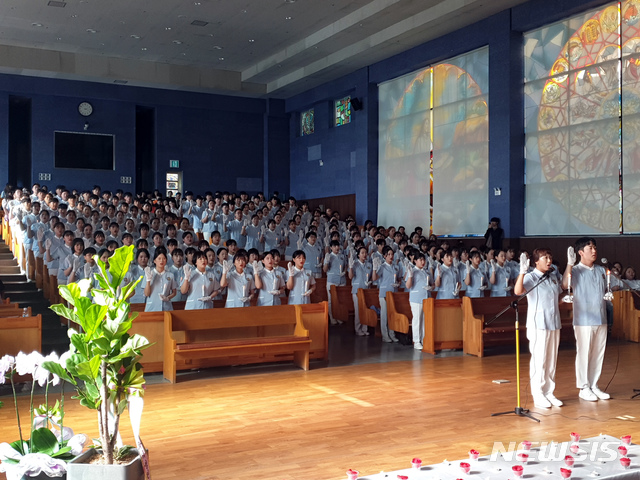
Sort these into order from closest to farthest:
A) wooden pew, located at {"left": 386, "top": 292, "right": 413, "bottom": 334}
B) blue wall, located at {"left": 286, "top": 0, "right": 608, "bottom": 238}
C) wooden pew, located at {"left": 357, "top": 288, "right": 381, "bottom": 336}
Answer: wooden pew, located at {"left": 386, "top": 292, "right": 413, "bottom": 334} → wooden pew, located at {"left": 357, "top": 288, "right": 381, "bottom": 336} → blue wall, located at {"left": 286, "top": 0, "right": 608, "bottom": 238}

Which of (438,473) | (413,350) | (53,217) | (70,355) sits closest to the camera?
(70,355)

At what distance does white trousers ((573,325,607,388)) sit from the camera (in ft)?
19.7

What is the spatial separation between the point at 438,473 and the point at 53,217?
10.0 m

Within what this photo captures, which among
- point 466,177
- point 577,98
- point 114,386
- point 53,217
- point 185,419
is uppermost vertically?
point 577,98

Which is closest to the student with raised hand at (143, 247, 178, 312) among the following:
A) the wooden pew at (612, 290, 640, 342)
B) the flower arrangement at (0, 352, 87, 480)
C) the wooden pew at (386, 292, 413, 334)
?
the wooden pew at (386, 292, 413, 334)

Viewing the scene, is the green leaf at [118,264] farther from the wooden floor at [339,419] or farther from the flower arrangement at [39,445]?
the wooden floor at [339,419]

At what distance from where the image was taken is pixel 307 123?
851 inches

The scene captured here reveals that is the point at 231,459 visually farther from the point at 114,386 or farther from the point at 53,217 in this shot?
the point at 53,217

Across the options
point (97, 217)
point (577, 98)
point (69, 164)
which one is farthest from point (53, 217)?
point (577, 98)

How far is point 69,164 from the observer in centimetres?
1966

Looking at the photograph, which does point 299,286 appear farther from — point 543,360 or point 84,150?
point 84,150

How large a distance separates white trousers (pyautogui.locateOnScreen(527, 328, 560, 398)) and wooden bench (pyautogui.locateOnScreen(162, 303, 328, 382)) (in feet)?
8.51

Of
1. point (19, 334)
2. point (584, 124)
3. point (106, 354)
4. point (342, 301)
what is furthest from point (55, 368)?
point (584, 124)

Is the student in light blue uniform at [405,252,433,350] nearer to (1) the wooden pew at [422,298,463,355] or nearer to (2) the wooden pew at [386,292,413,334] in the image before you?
(2) the wooden pew at [386,292,413,334]
